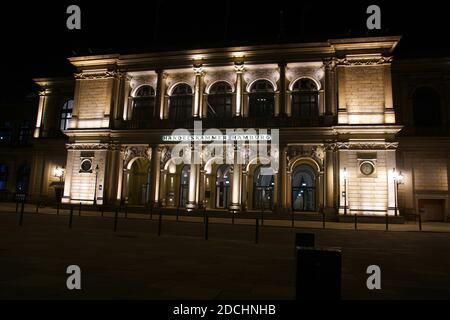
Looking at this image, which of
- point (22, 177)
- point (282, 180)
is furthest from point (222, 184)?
point (22, 177)

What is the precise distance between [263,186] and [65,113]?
2635 centimetres

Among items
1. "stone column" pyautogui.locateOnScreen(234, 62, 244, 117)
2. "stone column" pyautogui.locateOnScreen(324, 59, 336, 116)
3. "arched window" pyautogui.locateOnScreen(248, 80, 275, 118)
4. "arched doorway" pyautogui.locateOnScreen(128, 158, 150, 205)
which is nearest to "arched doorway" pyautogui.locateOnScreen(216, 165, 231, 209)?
"stone column" pyautogui.locateOnScreen(234, 62, 244, 117)

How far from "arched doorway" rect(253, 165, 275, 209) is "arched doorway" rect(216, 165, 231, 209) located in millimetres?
2982

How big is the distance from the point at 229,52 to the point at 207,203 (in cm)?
1528

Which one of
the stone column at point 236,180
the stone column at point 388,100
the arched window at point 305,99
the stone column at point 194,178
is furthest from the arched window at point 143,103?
the stone column at point 388,100

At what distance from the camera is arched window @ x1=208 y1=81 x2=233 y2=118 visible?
3525 cm

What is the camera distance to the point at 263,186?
35594 millimetres

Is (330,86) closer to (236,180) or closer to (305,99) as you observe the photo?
(305,99)

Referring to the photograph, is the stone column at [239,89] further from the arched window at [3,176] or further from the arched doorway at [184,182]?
the arched window at [3,176]

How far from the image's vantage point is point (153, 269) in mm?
7711

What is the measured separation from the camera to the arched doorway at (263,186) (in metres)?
35.4

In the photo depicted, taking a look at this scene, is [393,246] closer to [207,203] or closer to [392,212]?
[392,212]

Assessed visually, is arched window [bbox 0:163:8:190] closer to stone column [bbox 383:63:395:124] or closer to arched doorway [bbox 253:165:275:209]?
arched doorway [bbox 253:165:275:209]
